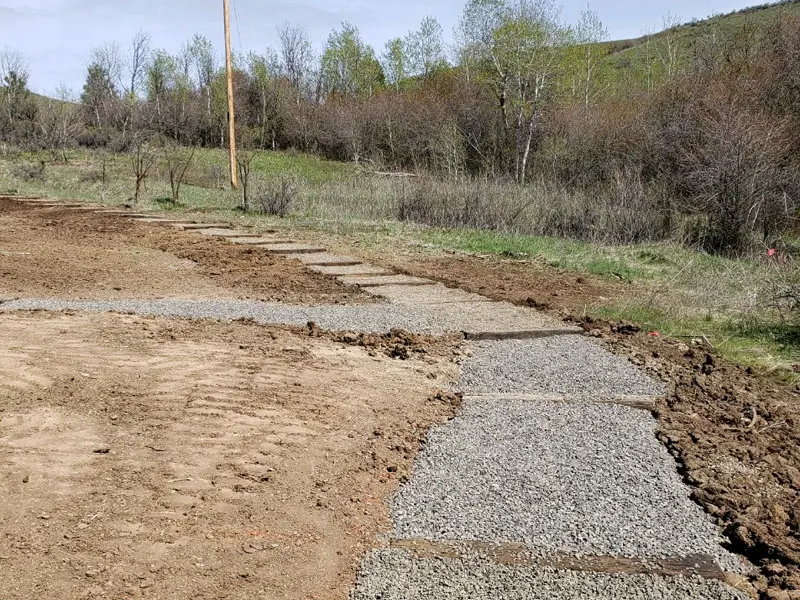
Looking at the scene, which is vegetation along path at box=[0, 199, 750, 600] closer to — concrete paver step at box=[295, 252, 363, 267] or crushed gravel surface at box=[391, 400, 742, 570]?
crushed gravel surface at box=[391, 400, 742, 570]

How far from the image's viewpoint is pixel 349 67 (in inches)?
2254

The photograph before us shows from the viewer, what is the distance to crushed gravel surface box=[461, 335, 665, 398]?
5.31 meters

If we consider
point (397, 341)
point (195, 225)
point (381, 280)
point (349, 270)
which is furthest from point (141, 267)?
point (397, 341)

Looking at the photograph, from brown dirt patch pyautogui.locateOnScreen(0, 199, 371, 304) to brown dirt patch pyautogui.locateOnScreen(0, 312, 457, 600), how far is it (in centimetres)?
227

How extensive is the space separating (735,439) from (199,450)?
319 cm

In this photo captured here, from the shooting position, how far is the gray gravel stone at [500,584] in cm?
284

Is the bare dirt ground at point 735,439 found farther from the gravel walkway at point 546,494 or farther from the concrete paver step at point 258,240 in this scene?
the concrete paver step at point 258,240

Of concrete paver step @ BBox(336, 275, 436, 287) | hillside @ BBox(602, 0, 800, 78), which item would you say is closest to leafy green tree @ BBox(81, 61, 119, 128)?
hillside @ BBox(602, 0, 800, 78)

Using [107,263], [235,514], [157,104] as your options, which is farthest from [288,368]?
[157,104]

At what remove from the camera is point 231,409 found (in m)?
4.47

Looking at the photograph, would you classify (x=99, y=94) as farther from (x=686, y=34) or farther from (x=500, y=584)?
(x=500, y=584)

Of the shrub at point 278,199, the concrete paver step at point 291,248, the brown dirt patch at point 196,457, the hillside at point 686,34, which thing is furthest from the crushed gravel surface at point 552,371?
the hillside at point 686,34

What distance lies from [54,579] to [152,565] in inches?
13.6

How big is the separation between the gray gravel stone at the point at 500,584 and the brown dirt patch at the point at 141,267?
530cm
